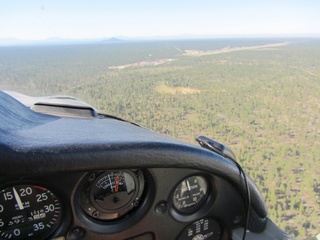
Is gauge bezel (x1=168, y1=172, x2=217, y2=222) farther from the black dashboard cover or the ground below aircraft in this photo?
the black dashboard cover

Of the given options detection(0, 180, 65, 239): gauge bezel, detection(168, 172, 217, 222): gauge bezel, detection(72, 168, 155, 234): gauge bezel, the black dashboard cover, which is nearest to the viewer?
the black dashboard cover

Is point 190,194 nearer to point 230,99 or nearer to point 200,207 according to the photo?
point 200,207

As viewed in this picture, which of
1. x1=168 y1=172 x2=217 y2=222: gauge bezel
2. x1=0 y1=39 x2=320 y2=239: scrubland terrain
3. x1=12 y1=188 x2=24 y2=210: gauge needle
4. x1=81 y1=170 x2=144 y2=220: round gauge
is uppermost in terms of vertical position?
x1=12 y1=188 x2=24 y2=210: gauge needle

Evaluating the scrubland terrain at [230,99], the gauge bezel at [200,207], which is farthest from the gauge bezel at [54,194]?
the scrubland terrain at [230,99]

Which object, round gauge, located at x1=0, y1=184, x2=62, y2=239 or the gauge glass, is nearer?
round gauge, located at x1=0, y1=184, x2=62, y2=239

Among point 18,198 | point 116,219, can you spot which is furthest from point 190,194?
point 18,198

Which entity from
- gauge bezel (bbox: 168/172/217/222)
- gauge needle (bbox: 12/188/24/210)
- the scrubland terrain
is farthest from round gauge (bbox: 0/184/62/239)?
the scrubland terrain

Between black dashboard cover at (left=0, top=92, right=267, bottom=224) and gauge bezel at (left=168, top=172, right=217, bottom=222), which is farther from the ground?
black dashboard cover at (left=0, top=92, right=267, bottom=224)
